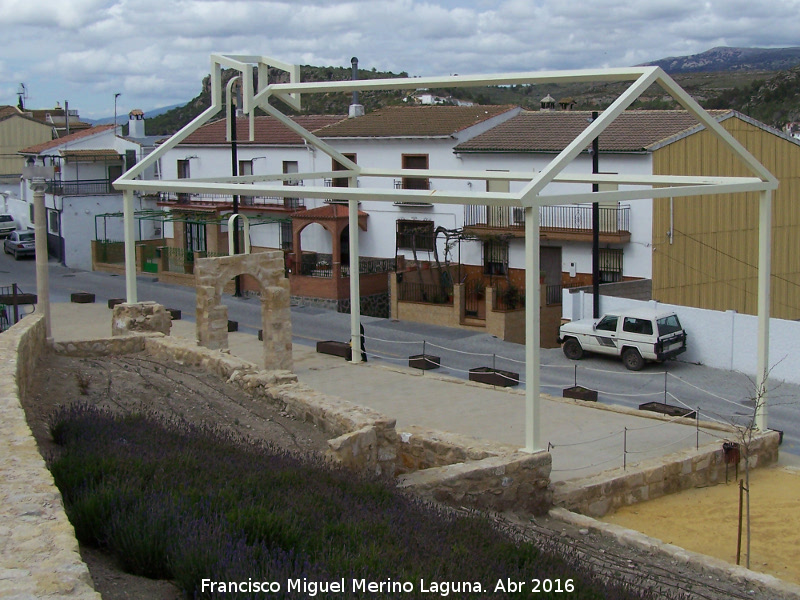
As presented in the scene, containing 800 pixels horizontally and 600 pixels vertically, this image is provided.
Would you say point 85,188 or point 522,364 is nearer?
point 522,364

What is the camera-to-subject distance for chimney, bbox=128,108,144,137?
49188 mm

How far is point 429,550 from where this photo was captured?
6.76 m

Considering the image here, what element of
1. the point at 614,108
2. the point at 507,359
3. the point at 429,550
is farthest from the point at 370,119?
the point at 429,550

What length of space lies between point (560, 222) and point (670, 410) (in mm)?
12689

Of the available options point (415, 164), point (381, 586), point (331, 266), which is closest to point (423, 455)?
point (381, 586)

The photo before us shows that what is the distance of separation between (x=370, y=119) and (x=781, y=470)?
84.0 ft

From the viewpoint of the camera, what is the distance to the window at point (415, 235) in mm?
32812

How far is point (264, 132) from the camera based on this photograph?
130ft

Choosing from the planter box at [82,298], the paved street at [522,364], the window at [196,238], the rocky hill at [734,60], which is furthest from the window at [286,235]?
the rocky hill at [734,60]

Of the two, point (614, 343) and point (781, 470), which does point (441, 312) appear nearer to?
point (614, 343)

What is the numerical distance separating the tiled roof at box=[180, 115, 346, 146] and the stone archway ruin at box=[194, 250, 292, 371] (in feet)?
58.6

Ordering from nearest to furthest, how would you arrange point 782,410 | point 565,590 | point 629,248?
point 565,590
point 782,410
point 629,248

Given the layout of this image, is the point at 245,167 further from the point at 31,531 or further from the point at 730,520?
the point at 31,531

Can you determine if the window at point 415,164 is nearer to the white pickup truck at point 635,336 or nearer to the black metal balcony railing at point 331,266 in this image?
the black metal balcony railing at point 331,266
